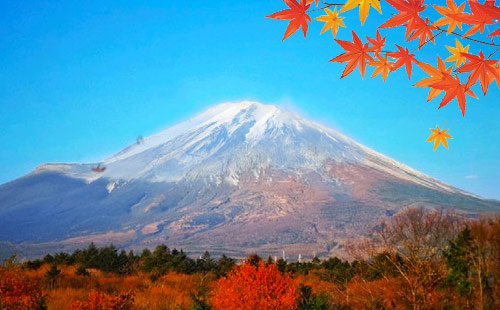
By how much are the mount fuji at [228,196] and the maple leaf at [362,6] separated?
8644cm

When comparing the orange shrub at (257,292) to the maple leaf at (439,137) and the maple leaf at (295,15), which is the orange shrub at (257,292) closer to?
the maple leaf at (439,137)

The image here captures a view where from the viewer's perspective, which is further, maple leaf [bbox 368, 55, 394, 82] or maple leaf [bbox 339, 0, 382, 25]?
maple leaf [bbox 368, 55, 394, 82]

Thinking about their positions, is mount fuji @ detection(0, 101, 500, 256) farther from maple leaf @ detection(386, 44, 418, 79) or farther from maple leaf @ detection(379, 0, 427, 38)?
maple leaf @ detection(379, 0, 427, 38)

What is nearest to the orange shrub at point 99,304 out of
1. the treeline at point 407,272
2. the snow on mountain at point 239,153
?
the treeline at point 407,272

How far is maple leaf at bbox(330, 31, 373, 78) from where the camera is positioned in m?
1.00

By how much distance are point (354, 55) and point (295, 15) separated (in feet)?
0.59

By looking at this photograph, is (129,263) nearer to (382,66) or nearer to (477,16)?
(382,66)

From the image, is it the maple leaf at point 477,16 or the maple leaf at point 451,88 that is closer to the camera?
the maple leaf at point 477,16

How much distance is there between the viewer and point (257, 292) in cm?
802

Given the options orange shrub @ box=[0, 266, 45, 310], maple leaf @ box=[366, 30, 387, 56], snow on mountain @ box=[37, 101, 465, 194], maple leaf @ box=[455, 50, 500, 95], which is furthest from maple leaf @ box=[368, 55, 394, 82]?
snow on mountain @ box=[37, 101, 465, 194]

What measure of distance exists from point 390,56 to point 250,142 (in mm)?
157494

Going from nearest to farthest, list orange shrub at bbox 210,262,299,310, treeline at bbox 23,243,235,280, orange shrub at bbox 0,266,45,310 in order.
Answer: orange shrub at bbox 0,266,45,310 < orange shrub at bbox 210,262,299,310 < treeline at bbox 23,243,235,280

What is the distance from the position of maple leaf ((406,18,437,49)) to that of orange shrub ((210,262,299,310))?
7.42 metres

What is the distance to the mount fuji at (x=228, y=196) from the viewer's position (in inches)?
4085
